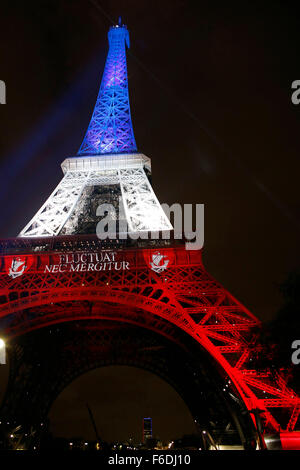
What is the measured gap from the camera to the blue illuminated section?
34250mm

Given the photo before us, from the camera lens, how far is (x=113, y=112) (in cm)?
3744

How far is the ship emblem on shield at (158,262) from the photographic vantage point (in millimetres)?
21938

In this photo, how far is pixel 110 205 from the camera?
33.5 m

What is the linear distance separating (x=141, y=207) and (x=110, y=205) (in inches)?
269

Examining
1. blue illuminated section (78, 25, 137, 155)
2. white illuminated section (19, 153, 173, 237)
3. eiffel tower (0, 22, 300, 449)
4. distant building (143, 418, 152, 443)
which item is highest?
blue illuminated section (78, 25, 137, 155)

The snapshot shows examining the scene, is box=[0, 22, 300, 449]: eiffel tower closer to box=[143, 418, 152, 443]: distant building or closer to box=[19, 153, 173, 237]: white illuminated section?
box=[19, 153, 173, 237]: white illuminated section

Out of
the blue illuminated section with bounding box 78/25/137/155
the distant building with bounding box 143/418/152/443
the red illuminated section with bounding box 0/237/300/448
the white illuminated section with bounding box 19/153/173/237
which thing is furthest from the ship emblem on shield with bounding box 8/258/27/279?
the distant building with bounding box 143/418/152/443

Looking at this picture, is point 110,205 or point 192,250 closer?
point 192,250

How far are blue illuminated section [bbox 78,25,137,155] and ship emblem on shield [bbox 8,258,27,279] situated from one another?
12.8m

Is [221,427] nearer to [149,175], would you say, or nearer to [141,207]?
[141,207]

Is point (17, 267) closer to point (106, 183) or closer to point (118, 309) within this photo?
point (118, 309)
